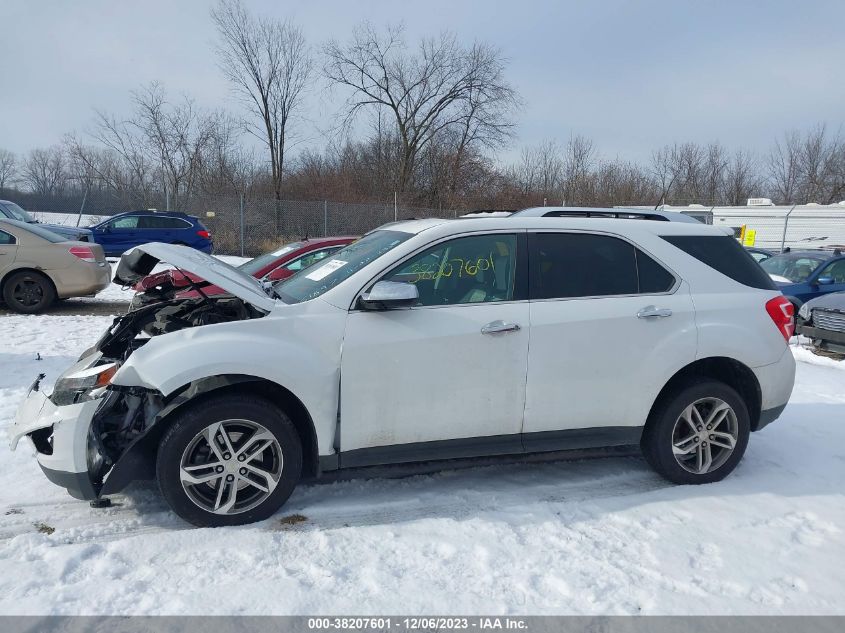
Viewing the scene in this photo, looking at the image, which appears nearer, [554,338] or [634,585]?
[634,585]

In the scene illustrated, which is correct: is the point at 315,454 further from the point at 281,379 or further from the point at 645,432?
the point at 645,432

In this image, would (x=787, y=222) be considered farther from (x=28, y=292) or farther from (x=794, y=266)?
(x=28, y=292)

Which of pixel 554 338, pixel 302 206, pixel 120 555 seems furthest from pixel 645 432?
pixel 302 206

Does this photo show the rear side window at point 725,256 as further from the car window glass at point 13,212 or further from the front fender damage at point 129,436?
the car window glass at point 13,212

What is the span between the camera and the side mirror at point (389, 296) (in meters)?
3.51

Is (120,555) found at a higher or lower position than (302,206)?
lower

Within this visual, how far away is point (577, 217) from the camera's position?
14.5 ft

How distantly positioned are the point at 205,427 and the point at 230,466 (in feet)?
0.87

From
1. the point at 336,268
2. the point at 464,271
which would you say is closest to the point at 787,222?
the point at 464,271

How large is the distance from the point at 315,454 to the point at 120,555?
1.11 meters

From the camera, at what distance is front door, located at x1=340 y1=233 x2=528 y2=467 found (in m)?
3.59

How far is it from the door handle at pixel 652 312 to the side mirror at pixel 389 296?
1.51 m

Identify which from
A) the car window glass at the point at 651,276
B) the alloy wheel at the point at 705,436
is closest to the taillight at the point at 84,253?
the car window glass at the point at 651,276

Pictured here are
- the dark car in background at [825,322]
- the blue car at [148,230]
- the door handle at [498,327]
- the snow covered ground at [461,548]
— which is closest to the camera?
the snow covered ground at [461,548]
